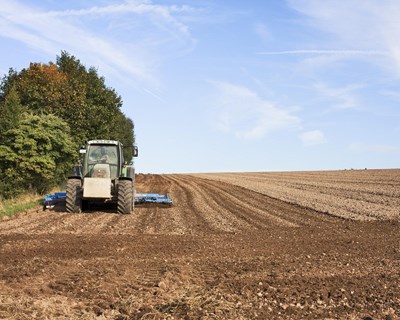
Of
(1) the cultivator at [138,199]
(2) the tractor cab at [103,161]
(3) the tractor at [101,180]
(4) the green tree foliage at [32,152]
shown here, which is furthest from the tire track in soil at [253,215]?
(4) the green tree foliage at [32,152]

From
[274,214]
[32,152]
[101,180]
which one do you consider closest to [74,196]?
[101,180]

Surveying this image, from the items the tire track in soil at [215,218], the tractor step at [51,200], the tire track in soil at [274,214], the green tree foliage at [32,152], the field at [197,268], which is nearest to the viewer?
the field at [197,268]

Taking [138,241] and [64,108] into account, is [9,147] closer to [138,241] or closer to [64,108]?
[64,108]

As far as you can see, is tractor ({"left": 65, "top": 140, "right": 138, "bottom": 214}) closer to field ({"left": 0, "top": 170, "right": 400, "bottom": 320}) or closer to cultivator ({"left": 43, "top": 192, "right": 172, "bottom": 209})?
field ({"left": 0, "top": 170, "right": 400, "bottom": 320})

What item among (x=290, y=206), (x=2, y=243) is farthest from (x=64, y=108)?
(x=2, y=243)

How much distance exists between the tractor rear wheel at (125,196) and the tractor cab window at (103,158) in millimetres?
1004

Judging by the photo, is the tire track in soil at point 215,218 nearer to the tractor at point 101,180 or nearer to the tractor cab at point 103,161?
the tractor at point 101,180

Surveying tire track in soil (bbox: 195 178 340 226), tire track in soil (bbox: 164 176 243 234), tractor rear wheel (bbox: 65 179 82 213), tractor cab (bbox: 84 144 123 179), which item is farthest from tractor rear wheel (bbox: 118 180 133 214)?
tire track in soil (bbox: 195 178 340 226)

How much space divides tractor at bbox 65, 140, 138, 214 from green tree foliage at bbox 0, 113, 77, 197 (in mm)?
8371

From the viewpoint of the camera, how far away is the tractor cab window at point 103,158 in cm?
1859

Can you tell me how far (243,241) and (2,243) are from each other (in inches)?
223

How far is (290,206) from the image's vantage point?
22938 millimetres

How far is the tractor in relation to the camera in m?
17.5

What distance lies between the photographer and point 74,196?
59.3ft
